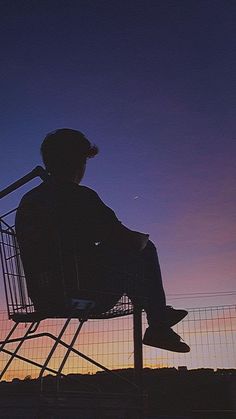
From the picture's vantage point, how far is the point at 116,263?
11.0ft

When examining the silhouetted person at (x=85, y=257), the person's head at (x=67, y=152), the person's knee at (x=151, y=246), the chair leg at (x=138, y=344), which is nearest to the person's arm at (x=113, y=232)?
the silhouetted person at (x=85, y=257)

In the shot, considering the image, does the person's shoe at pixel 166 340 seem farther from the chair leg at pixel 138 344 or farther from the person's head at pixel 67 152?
the person's head at pixel 67 152

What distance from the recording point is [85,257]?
3.19m

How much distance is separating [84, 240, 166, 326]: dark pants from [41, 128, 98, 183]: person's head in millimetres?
765

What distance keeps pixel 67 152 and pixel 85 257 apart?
96 cm

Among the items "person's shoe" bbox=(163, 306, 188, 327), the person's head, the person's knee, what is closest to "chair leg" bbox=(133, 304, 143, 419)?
"person's shoe" bbox=(163, 306, 188, 327)

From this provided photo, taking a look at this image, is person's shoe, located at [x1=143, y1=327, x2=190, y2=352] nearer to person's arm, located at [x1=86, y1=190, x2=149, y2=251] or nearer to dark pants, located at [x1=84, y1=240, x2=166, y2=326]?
dark pants, located at [x1=84, y1=240, x2=166, y2=326]

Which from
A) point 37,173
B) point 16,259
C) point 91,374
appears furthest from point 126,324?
point 37,173

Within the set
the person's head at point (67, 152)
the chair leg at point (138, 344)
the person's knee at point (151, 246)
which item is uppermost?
the person's head at point (67, 152)

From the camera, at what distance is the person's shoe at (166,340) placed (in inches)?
135

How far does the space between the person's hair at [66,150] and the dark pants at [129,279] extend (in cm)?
80

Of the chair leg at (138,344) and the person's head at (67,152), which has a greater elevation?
the person's head at (67,152)

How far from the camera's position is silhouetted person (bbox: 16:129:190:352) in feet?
10.2

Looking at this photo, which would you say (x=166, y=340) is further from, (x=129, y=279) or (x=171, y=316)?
(x=129, y=279)
